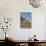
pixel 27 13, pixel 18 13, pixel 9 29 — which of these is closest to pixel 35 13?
pixel 27 13

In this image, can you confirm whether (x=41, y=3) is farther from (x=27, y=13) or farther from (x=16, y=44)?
(x=16, y=44)

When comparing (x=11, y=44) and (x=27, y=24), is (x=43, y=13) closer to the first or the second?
(x=27, y=24)

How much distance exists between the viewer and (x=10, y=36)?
4.28 m

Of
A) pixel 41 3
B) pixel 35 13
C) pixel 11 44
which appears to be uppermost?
pixel 41 3

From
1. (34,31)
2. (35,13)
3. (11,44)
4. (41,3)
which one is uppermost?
(41,3)

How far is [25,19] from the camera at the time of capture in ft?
14.5

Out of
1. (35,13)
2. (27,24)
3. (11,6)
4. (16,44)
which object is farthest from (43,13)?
(16,44)

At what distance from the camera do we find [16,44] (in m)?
3.67

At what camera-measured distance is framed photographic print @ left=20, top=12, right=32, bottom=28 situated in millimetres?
4398

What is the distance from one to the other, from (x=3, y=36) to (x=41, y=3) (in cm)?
167

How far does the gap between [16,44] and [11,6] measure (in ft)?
4.40

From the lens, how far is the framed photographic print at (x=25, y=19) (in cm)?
440

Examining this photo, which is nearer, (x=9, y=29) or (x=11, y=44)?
(x=11, y=44)

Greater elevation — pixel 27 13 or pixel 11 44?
pixel 27 13
